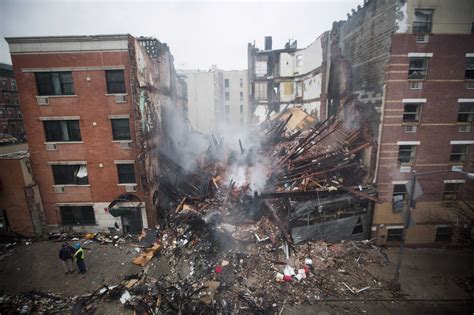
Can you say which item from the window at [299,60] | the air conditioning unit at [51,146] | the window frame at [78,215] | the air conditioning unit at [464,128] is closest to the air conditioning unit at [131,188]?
the window frame at [78,215]

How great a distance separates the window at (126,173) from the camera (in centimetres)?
1484

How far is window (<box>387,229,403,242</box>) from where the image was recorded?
1580cm

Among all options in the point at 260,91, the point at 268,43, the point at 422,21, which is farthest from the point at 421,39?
the point at 268,43

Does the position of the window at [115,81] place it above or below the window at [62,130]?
above

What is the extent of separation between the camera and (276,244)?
508 inches

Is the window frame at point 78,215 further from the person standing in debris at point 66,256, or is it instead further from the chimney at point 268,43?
the chimney at point 268,43

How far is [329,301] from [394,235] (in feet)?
30.3

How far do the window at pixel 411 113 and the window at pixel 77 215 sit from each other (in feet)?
73.1

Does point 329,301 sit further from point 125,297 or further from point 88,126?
point 88,126

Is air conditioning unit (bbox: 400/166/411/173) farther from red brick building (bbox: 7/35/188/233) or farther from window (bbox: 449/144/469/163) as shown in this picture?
red brick building (bbox: 7/35/188/233)

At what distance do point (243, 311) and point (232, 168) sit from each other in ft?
36.0

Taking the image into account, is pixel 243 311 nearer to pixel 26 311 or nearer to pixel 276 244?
pixel 276 244

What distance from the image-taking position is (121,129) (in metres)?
14.3

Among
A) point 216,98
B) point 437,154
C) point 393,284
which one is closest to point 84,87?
point 393,284
